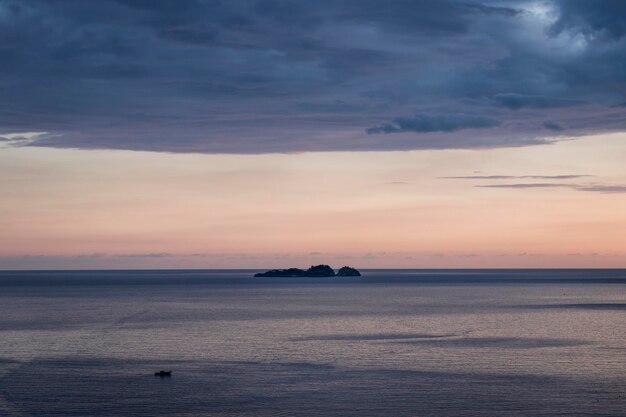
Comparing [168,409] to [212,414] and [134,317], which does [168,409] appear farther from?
[134,317]

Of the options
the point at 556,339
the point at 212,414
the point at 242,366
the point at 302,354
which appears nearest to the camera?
the point at 212,414

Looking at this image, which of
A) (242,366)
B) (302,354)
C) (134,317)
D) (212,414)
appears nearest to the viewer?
(212,414)

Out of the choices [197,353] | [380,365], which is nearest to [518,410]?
[380,365]

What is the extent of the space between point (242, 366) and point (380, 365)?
1378 centimetres

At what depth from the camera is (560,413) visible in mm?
60031

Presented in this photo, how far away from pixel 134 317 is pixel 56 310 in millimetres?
26620

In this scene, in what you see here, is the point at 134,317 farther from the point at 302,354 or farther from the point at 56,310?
the point at 302,354

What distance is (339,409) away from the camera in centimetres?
6125

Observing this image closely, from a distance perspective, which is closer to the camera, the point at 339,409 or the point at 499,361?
the point at 339,409

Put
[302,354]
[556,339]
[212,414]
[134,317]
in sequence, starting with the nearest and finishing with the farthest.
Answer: [212,414] < [302,354] < [556,339] < [134,317]

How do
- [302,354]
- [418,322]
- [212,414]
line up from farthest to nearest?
[418,322], [302,354], [212,414]

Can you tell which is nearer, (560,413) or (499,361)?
(560,413)

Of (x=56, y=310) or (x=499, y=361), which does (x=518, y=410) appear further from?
(x=56, y=310)

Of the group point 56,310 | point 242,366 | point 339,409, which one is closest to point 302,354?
point 242,366
